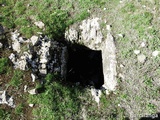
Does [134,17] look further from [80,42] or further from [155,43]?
[80,42]

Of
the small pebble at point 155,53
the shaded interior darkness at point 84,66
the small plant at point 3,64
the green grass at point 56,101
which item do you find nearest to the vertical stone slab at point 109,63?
the shaded interior darkness at point 84,66

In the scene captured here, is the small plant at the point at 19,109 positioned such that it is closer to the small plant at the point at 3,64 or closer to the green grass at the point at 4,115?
the green grass at the point at 4,115

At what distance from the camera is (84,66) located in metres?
12.8

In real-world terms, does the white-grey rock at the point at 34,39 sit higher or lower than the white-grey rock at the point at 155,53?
higher

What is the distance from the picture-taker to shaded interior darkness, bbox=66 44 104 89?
465 inches

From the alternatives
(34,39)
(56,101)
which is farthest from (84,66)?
(56,101)

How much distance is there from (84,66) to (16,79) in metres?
4.25

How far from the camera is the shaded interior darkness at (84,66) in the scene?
11.8 meters

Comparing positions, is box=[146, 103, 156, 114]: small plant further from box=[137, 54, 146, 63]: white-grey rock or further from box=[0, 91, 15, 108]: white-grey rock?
box=[0, 91, 15, 108]: white-grey rock

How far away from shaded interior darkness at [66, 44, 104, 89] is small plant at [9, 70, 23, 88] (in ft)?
8.31

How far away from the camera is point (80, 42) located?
12.0m

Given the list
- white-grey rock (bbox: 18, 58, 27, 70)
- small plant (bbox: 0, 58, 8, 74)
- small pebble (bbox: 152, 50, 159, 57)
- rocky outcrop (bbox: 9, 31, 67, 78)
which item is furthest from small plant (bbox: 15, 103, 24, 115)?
small pebble (bbox: 152, 50, 159, 57)

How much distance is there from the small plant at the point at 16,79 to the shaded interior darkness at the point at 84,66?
253 cm

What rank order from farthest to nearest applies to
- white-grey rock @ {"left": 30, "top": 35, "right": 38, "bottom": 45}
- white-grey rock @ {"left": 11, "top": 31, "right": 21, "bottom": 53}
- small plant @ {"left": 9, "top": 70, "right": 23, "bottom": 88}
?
white-grey rock @ {"left": 30, "top": 35, "right": 38, "bottom": 45} → white-grey rock @ {"left": 11, "top": 31, "right": 21, "bottom": 53} → small plant @ {"left": 9, "top": 70, "right": 23, "bottom": 88}
